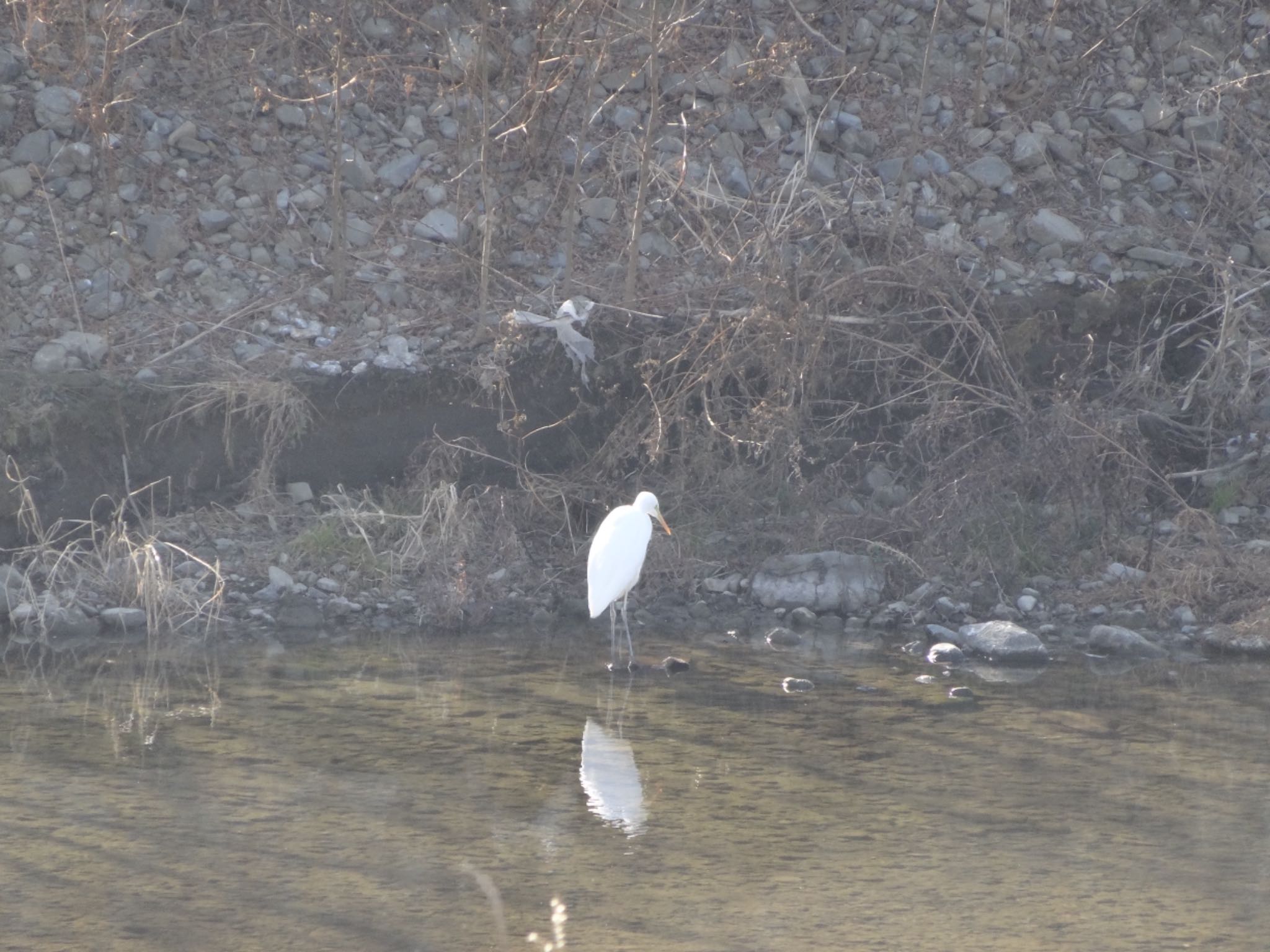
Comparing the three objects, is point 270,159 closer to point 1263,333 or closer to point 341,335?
point 341,335

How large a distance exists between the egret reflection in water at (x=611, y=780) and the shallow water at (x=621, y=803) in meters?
0.02

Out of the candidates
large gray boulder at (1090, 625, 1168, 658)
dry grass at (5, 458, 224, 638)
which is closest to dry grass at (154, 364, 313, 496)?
dry grass at (5, 458, 224, 638)

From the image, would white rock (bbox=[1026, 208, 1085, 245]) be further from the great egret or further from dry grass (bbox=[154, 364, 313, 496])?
dry grass (bbox=[154, 364, 313, 496])

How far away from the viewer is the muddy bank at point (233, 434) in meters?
8.33

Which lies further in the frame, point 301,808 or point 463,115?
point 463,115

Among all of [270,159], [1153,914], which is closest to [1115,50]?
[270,159]

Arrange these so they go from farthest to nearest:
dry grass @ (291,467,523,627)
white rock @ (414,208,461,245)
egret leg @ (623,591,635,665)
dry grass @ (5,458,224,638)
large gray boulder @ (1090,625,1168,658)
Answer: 1. white rock @ (414,208,461,245)
2. dry grass @ (291,467,523,627)
3. dry grass @ (5,458,224,638)
4. large gray boulder @ (1090,625,1168,658)
5. egret leg @ (623,591,635,665)

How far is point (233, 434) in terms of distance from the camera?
28.3 ft

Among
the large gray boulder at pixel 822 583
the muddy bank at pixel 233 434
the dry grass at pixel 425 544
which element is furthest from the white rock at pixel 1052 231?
the dry grass at pixel 425 544

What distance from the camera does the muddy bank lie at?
8.33 metres

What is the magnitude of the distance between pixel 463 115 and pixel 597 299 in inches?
89.1

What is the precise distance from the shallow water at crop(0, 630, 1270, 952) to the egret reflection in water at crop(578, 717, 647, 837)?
16 millimetres

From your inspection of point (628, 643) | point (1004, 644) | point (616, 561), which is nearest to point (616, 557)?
point (616, 561)

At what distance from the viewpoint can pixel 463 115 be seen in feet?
35.2
